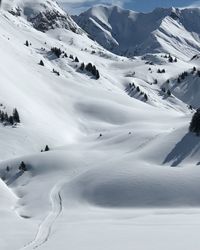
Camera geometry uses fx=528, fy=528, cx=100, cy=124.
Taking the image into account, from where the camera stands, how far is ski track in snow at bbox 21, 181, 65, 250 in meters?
36.0

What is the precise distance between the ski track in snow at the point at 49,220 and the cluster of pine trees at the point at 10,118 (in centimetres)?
3819

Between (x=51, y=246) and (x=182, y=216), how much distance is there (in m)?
15.1

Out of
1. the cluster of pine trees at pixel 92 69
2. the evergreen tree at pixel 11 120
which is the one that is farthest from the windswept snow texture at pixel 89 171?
the cluster of pine trees at pixel 92 69

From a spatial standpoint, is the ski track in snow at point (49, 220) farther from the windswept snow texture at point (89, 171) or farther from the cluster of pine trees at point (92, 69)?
the cluster of pine trees at point (92, 69)

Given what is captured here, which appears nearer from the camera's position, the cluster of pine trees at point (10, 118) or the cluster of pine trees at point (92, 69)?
the cluster of pine trees at point (10, 118)

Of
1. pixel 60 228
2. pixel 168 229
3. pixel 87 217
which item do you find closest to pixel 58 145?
pixel 87 217

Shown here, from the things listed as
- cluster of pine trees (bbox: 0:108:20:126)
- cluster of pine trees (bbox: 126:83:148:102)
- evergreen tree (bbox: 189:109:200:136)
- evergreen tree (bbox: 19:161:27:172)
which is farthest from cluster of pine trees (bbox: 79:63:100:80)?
evergreen tree (bbox: 19:161:27:172)

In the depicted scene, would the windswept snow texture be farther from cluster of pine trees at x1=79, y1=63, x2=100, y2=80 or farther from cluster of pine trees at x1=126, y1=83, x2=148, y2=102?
cluster of pine trees at x1=126, y1=83, x2=148, y2=102

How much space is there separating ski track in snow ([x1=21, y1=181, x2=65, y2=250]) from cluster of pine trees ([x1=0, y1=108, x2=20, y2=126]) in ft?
125

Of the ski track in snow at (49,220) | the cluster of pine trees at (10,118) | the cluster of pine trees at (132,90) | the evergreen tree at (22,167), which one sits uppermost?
the ski track in snow at (49,220)

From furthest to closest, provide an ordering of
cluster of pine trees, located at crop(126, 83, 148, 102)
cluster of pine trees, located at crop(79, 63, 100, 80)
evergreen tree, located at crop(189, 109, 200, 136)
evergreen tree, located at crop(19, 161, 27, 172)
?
cluster of pine trees, located at crop(126, 83, 148, 102) < cluster of pine trees, located at crop(79, 63, 100, 80) < evergreen tree, located at crop(19, 161, 27, 172) < evergreen tree, located at crop(189, 109, 200, 136)

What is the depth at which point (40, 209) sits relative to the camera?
53844 mm

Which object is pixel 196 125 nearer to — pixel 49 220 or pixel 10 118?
pixel 49 220

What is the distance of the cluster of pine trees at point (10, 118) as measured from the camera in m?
100
